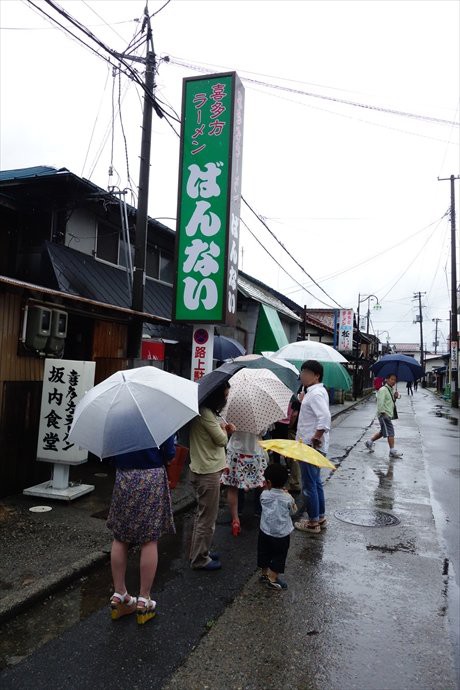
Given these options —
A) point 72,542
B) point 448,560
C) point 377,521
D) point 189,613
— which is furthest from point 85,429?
point 377,521

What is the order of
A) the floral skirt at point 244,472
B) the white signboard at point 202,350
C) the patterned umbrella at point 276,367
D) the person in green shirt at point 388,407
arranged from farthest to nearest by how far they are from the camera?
the person in green shirt at point 388,407, the white signboard at point 202,350, the patterned umbrella at point 276,367, the floral skirt at point 244,472

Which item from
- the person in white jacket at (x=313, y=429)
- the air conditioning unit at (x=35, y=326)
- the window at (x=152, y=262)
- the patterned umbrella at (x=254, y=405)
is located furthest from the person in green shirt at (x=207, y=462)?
the window at (x=152, y=262)

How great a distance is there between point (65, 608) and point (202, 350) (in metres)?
5.38

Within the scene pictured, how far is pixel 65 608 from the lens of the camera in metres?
4.12

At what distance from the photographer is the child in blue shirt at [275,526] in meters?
4.40

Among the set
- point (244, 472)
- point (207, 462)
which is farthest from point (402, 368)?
point (207, 462)

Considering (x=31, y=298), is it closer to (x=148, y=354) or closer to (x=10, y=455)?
(x=10, y=455)

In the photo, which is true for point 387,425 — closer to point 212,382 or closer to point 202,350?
point 202,350

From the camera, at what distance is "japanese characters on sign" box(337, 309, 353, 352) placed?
2981cm

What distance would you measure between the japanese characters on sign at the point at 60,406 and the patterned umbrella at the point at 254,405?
2.37 m

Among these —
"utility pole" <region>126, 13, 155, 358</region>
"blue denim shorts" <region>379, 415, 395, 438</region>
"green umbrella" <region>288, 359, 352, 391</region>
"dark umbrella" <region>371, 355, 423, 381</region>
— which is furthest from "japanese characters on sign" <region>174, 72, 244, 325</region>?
"dark umbrella" <region>371, 355, 423, 381</region>

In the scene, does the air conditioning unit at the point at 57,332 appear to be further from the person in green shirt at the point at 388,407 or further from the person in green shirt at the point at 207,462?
the person in green shirt at the point at 388,407

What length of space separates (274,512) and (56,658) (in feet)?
6.71

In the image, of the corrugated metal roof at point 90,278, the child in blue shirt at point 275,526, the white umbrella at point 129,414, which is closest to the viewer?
the white umbrella at point 129,414
